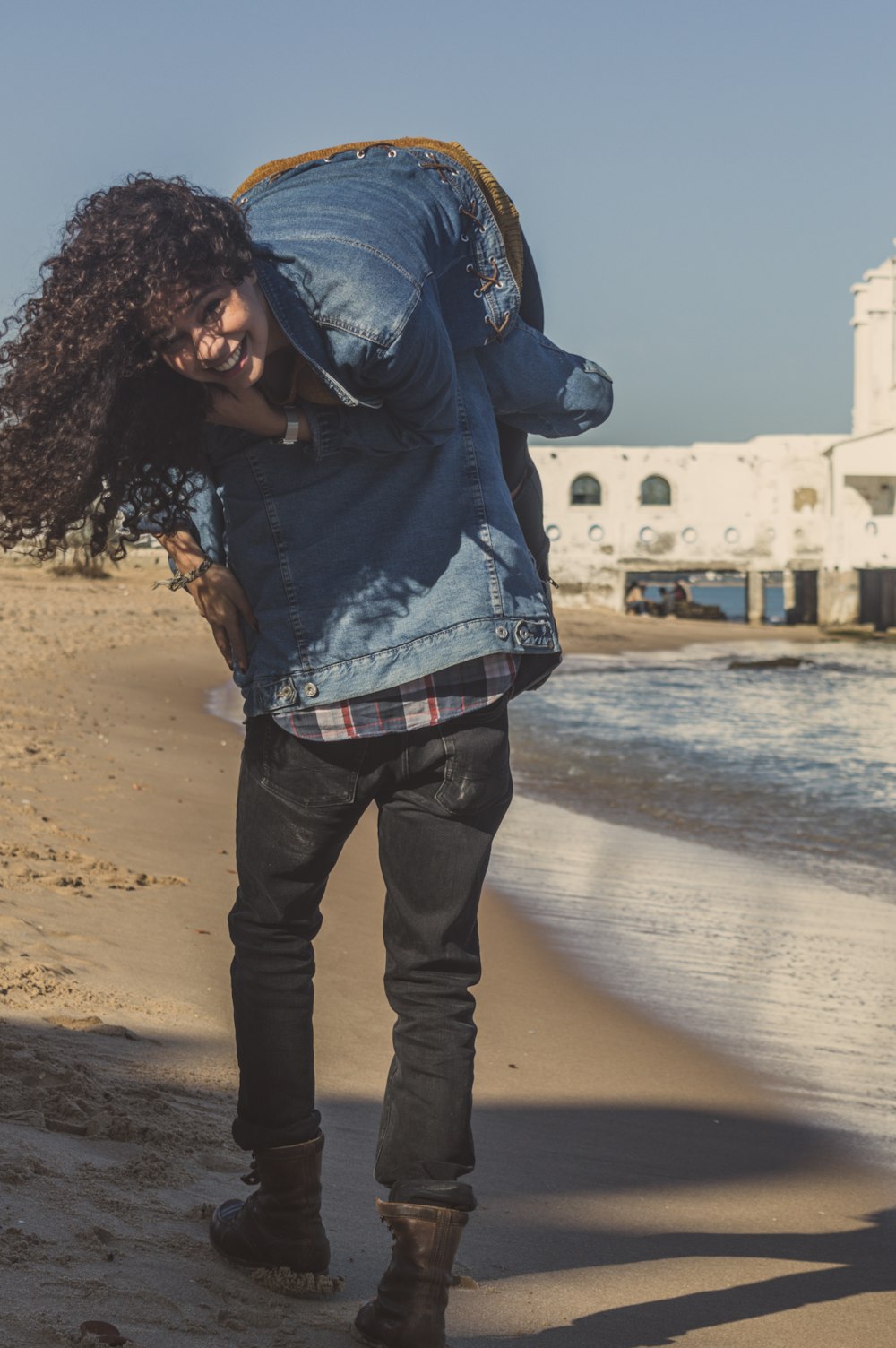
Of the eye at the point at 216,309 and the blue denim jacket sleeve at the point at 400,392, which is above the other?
the eye at the point at 216,309

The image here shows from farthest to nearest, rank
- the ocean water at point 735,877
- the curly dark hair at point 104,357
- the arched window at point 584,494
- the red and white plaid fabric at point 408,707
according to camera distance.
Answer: the arched window at point 584,494 → the ocean water at point 735,877 → the red and white plaid fabric at point 408,707 → the curly dark hair at point 104,357

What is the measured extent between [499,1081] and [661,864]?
358 centimetres

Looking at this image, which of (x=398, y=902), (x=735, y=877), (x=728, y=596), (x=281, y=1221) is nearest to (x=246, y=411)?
(x=398, y=902)

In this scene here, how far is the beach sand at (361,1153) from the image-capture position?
1934 millimetres

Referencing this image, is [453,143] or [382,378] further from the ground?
[453,143]

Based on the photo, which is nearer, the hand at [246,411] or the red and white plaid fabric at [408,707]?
the hand at [246,411]

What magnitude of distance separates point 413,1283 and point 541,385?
125 cm

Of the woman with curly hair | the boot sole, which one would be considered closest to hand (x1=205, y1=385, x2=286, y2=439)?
the woman with curly hair

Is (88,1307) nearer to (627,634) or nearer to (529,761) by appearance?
(529,761)

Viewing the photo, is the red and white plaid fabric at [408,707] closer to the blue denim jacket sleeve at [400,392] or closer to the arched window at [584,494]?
the blue denim jacket sleeve at [400,392]

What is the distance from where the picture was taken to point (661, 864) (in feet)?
22.3

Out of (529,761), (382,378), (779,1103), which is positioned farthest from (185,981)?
(529,761)

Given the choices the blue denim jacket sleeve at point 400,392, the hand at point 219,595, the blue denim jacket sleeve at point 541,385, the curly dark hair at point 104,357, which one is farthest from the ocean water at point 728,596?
the curly dark hair at point 104,357

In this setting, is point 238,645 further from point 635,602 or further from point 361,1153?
point 635,602
